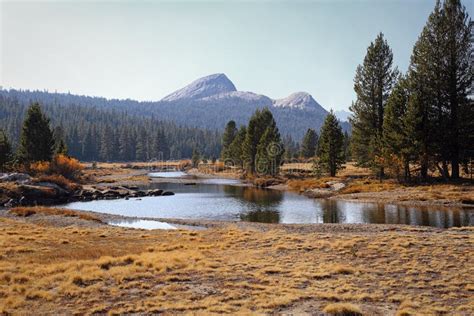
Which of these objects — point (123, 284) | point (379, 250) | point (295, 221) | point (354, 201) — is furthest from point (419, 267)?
point (354, 201)

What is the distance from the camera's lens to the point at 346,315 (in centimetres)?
1280

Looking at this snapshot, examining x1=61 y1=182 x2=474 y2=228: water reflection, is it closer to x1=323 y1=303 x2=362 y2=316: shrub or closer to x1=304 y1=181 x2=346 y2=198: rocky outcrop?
x1=304 y1=181 x2=346 y2=198: rocky outcrop

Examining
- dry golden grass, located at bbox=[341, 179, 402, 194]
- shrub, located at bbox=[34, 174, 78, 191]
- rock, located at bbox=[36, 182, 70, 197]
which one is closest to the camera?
dry golden grass, located at bbox=[341, 179, 402, 194]

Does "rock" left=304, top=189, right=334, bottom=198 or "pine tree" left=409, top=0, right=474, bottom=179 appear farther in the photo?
"rock" left=304, top=189, right=334, bottom=198

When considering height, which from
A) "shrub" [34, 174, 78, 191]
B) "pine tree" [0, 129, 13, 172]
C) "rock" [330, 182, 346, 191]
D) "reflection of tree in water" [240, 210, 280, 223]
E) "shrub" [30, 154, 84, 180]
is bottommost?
"reflection of tree in water" [240, 210, 280, 223]

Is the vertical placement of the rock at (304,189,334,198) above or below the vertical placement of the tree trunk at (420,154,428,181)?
below

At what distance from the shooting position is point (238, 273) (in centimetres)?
1839

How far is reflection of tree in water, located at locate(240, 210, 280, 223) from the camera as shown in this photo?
132ft

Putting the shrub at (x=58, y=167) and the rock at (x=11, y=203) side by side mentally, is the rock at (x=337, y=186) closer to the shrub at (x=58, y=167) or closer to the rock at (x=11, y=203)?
the rock at (x=11, y=203)

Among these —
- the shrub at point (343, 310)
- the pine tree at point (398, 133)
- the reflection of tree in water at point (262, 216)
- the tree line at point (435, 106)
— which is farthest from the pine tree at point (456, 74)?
the shrub at point (343, 310)

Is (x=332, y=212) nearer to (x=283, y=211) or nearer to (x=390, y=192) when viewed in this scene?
(x=283, y=211)

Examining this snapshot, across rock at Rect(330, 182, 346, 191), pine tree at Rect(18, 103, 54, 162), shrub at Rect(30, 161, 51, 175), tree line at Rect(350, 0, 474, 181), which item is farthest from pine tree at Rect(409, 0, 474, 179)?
pine tree at Rect(18, 103, 54, 162)

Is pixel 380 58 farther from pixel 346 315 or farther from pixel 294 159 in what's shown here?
pixel 294 159

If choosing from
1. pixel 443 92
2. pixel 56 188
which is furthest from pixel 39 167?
pixel 443 92
